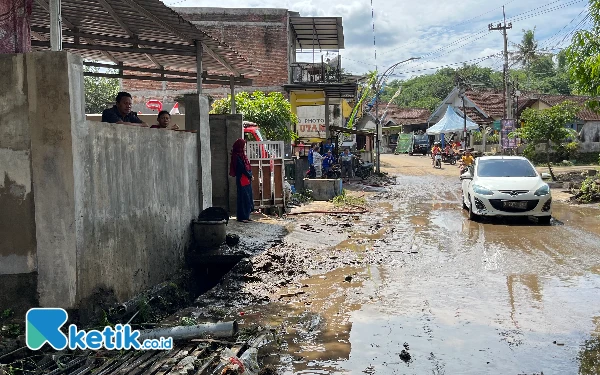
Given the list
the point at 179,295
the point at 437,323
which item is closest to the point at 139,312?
the point at 179,295

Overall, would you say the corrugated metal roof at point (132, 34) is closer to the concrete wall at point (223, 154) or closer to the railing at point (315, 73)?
the concrete wall at point (223, 154)

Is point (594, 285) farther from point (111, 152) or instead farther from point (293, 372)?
point (111, 152)

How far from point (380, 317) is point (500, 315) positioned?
1.26 meters

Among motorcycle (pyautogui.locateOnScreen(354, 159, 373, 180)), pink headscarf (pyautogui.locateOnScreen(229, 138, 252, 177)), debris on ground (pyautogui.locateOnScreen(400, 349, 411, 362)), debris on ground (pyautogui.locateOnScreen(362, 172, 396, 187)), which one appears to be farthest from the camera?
motorcycle (pyautogui.locateOnScreen(354, 159, 373, 180))

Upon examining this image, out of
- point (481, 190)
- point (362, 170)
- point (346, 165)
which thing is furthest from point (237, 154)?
point (362, 170)

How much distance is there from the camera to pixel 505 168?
14.3 meters

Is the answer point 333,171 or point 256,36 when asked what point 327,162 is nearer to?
point 333,171

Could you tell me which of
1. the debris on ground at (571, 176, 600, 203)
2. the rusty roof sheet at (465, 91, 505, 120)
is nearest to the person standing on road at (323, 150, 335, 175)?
the debris on ground at (571, 176, 600, 203)

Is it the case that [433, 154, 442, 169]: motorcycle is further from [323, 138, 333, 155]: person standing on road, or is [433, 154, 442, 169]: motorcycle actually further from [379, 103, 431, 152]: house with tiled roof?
[379, 103, 431, 152]: house with tiled roof

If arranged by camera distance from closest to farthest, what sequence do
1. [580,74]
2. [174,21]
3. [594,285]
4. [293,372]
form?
[293,372] < [594,285] < [174,21] < [580,74]

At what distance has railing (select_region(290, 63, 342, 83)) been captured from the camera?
1073 inches

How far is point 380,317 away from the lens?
6.33 meters

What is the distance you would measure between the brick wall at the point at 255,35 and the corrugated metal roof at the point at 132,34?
16055 millimetres

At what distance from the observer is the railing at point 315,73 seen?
27250 mm
